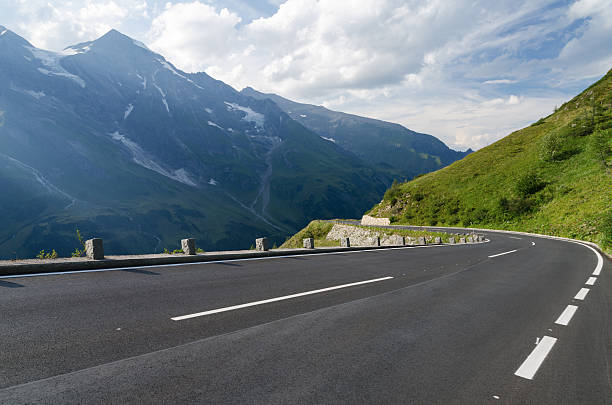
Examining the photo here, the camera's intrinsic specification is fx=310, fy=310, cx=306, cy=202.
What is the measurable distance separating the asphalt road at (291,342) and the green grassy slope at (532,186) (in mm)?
34580

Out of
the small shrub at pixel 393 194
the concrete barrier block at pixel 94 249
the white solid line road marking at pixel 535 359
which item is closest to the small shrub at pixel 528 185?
the small shrub at pixel 393 194

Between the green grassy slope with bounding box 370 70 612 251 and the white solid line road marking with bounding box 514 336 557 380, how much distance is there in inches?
1377

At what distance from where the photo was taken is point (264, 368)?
3357 mm

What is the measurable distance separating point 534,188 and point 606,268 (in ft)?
162

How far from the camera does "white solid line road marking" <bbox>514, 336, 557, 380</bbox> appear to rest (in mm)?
3617

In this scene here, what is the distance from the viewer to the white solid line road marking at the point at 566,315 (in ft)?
17.8

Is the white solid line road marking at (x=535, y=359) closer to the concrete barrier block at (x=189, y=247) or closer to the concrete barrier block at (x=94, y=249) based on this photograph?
the concrete barrier block at (x=189, y=247)

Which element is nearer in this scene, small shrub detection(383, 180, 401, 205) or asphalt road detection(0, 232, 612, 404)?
asphalt road detection(0, 232, 612, 404)

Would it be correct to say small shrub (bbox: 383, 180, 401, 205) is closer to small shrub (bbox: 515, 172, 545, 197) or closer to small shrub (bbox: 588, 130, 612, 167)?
small shrub (bbox: 515, 172, 545, 197)

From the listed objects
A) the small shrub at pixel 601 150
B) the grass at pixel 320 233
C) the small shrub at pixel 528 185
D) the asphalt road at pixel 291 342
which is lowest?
the grass at pixel 320 233

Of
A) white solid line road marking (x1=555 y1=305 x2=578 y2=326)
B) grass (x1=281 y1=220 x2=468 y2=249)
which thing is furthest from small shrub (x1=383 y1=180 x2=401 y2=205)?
white solid line road marking (x1=555 y1=305 x2=578 y2=326)

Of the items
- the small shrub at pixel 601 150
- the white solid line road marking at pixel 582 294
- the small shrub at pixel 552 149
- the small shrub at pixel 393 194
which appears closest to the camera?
the white solid line road marking at pixel 582 294

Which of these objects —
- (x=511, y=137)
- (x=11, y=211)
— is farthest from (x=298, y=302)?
(x=11, y=211)

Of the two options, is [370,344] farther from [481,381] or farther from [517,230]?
[517,230]
